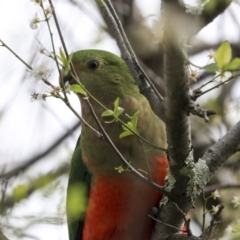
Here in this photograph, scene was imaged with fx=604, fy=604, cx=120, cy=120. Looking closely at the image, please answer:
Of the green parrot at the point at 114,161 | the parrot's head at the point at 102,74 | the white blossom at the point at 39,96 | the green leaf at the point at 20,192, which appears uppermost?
the parrot's head at the point at 102,74

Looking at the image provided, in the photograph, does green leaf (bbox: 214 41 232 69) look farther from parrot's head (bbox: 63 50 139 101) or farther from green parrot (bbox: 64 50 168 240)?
parrot's head (bbox: 63 50 139 101)

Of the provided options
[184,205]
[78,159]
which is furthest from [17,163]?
[184,205]

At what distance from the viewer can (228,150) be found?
10.7ft

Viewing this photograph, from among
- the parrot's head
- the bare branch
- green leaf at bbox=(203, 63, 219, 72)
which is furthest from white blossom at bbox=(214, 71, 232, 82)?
the parrot's head

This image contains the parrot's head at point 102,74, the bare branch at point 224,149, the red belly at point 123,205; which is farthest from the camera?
the parrot's head at point 102,74

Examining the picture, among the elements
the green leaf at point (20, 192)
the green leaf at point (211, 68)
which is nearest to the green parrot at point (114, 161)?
the green leaf at point (20, 192)

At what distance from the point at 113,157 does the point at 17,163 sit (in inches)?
55.0

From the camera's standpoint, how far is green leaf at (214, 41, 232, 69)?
213 cm

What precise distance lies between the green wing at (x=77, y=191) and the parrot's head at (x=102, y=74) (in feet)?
1.67

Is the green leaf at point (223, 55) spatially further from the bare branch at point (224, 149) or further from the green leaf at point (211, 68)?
the bare branch at point (224, 149)

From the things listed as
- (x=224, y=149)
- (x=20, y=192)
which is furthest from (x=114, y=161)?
(x=224, y=149)

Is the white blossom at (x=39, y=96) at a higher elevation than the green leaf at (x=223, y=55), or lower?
lower

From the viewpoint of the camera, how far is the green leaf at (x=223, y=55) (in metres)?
2.13

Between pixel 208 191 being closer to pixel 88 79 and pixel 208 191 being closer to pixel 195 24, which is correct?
pixel 88 79
